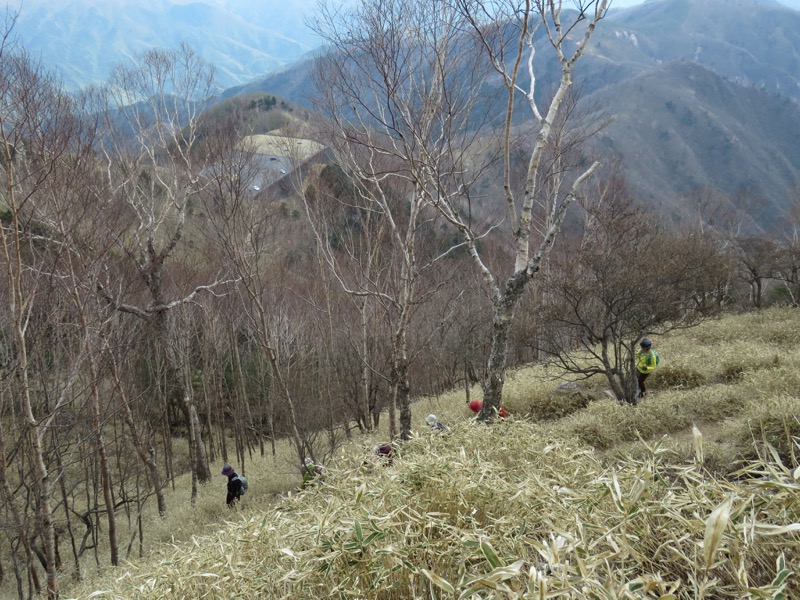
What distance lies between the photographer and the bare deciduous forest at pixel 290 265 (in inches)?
250

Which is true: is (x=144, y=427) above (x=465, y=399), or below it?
above

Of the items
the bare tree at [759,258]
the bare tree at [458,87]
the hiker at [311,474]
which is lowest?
the hiker at [311,474]

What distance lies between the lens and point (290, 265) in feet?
68.3

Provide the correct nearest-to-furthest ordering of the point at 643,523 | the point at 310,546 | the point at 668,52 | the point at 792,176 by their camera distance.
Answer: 1. the point at 643,523
2. the point at 310,546
3. the point at 792,176
4. the point at 668,52

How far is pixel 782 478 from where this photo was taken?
5.38 ft

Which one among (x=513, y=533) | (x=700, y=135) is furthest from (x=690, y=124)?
(x=513, y=533)

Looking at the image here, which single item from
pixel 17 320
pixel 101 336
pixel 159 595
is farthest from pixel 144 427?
pixel 159 595

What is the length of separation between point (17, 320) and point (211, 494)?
24.5ft

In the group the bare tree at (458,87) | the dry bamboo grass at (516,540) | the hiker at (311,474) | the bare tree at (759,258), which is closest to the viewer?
the dry bamboo grass at (516,540)

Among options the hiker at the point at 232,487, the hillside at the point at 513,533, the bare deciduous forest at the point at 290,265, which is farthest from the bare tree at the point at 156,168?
the hillside at the point at 513,533

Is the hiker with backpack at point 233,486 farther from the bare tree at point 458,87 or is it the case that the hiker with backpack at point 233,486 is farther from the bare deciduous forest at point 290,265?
the bare tree at point 458,87

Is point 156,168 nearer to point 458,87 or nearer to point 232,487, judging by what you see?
point 232,487

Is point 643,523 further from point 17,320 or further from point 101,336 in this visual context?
point 101,336

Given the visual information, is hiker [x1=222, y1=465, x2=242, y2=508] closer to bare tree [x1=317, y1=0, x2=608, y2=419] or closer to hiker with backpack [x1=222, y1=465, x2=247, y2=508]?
hiker with backpack [x1=222, y1=465, x2=247, y2=508]
